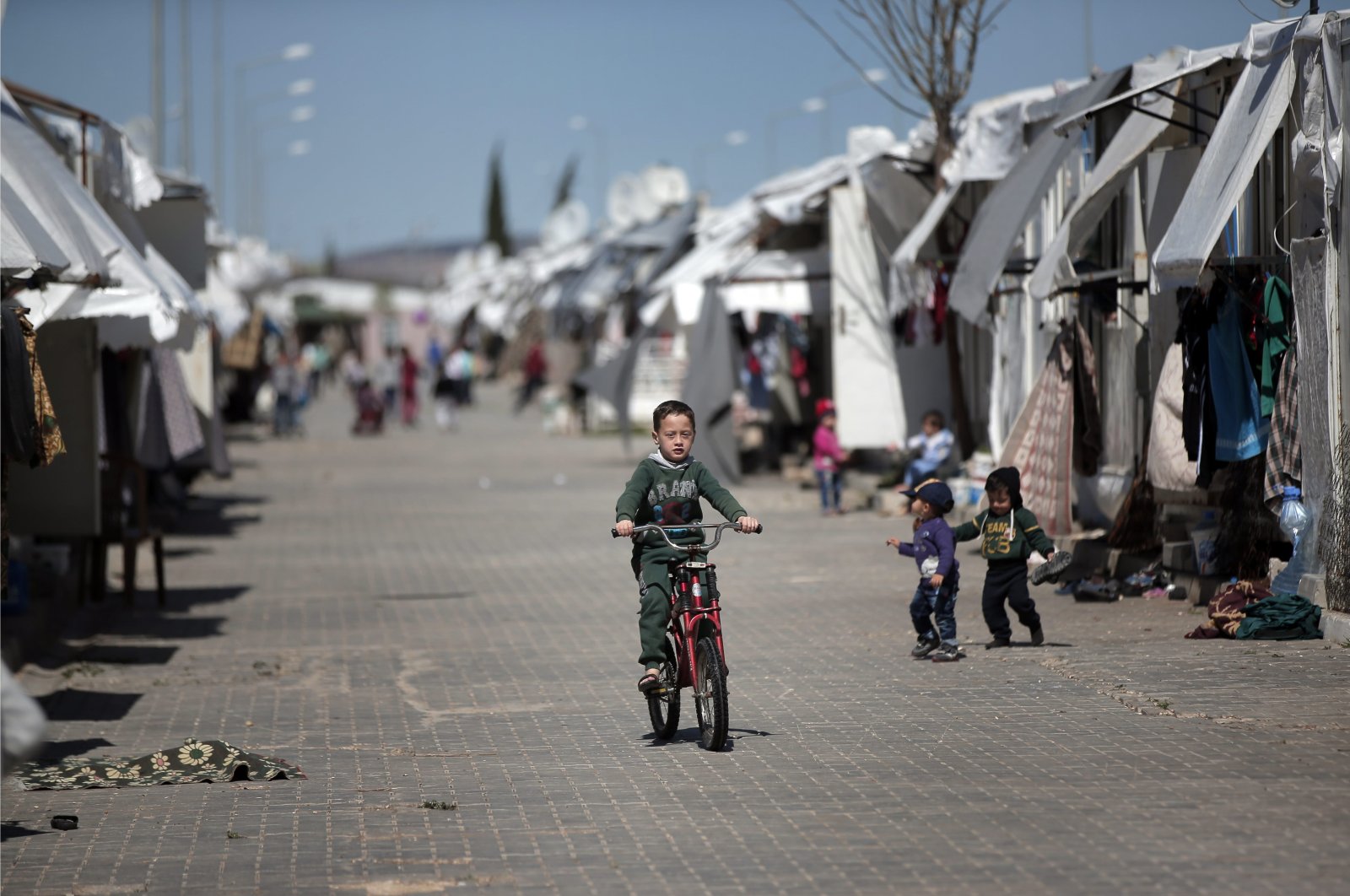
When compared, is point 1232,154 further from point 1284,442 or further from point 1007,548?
point 1007,548

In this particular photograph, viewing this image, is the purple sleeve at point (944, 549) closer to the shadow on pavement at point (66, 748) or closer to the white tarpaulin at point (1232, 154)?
the white tarpaulin at point (1232, 154)

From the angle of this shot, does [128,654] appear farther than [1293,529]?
Yes

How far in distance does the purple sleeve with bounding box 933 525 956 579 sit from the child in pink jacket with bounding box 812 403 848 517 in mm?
10060

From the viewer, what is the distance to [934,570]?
10.1 meters

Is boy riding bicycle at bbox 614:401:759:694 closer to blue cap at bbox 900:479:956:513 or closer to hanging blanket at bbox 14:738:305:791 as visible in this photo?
hanging blanket at bbox 14:738:305:791

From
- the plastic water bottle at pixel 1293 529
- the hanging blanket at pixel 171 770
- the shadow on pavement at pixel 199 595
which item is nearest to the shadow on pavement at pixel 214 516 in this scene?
the shadow on pavement at pixel 199 595

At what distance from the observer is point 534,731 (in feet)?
28.4

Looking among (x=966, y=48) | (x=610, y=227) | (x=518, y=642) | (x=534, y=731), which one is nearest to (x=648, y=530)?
(x=534, y=731)

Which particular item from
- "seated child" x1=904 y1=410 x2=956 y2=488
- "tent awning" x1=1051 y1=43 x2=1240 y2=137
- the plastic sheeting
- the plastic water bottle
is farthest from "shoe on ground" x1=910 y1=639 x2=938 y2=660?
the plastic sheeting

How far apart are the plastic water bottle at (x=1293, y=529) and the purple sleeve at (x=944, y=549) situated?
1.92 meters

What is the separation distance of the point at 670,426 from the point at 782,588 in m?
6.44

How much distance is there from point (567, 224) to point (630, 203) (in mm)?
15351

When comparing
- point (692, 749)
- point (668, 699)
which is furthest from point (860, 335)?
point (692, 749)

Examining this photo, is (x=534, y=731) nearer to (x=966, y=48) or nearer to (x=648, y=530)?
(x=648, y=530)
